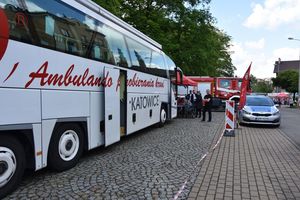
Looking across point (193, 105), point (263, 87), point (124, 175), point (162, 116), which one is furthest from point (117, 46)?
point (263, 87)

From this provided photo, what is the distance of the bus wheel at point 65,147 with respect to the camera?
6273 millimetres

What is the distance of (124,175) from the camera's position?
21.0 ft

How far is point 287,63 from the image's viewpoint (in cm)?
13062

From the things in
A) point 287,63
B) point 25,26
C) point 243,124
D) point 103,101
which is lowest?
point 243,124

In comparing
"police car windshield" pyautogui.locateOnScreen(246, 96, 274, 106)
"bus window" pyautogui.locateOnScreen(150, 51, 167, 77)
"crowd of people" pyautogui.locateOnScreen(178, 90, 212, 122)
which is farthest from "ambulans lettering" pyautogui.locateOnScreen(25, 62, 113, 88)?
"crowd of people" pyautogui.locateOnScreen(178, 90, 212, 122)

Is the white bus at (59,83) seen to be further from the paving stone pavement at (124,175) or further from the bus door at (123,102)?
the paving stone pavement at (124,175)

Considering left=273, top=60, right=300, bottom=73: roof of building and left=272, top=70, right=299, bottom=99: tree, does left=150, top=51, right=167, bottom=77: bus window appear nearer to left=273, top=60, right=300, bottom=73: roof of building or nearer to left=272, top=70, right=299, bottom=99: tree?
left=272, top=70, right=299, bottom=99: tree

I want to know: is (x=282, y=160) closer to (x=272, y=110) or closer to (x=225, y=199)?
(x=225, y=199)

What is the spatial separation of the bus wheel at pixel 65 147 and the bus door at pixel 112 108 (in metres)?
1.05

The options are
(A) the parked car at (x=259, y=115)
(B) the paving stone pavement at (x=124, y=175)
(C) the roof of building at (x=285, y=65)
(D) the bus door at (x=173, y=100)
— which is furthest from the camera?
(C) the roof of building at (x=285, y=65)

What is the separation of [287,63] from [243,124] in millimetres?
124229

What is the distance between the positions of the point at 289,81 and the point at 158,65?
6211 centimetres

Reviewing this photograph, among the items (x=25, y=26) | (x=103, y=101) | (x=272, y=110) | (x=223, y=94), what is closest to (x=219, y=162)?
(x=103, y=101)

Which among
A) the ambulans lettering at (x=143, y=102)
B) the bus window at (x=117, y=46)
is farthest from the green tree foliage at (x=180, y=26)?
the bus window at (x=117, y=46)
